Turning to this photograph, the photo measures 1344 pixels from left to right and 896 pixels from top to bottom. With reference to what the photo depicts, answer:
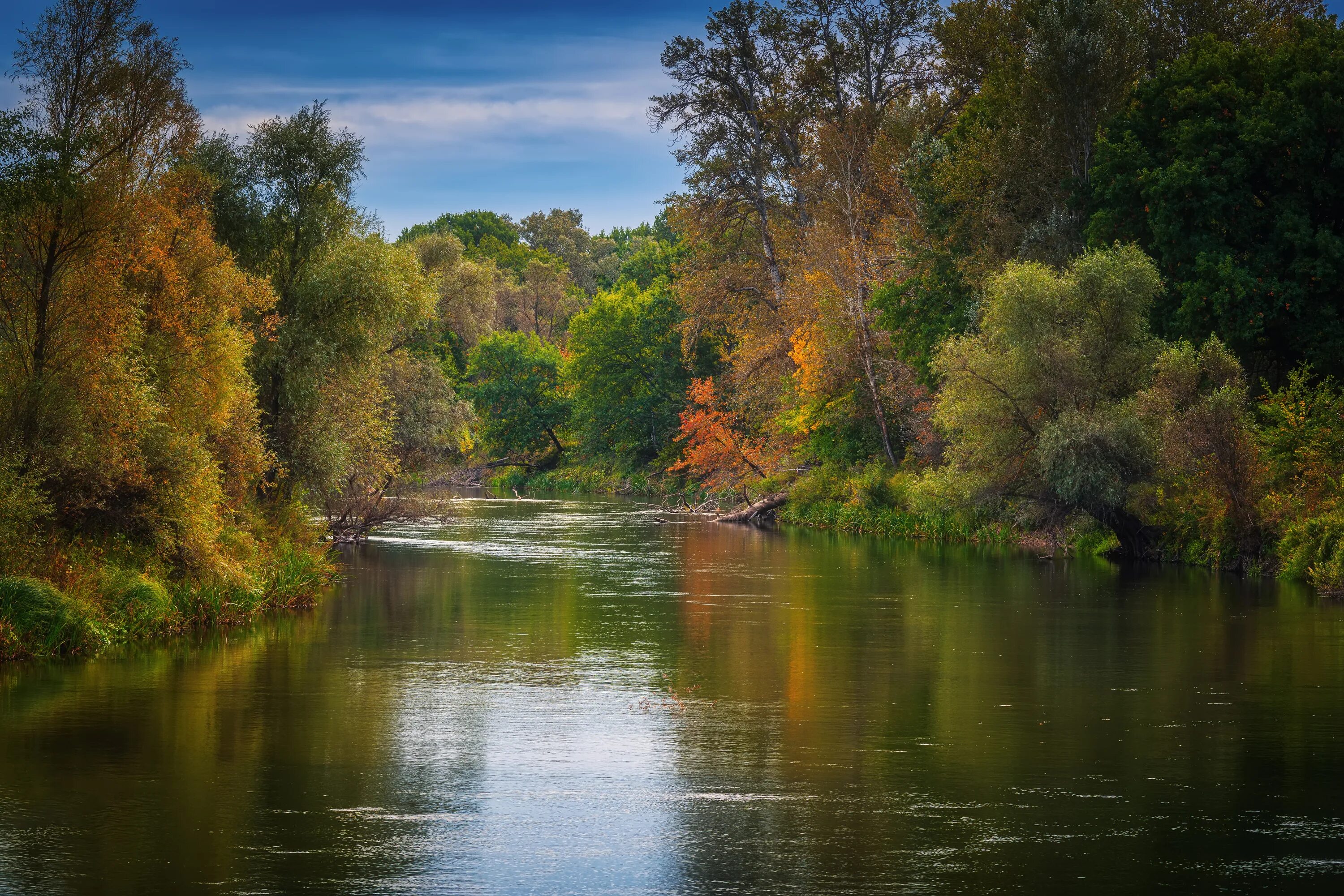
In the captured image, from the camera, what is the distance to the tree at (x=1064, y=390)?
37.0m

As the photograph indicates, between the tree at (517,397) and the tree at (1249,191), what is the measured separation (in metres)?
59.3

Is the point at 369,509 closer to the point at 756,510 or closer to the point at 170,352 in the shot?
the point at 170,352

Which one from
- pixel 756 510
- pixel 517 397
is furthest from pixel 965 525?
pixel 517 397

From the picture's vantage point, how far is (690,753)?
14680mm

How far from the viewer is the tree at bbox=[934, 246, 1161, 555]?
37.0 meters

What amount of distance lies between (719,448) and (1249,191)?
31232 mm

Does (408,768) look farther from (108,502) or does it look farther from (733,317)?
(733,317)

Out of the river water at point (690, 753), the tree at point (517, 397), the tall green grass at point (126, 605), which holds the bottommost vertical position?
the river water at point (690, 753)

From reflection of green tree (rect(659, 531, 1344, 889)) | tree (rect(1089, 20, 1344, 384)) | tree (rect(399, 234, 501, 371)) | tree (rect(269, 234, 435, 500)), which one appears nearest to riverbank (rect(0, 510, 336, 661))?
tree (rect(269, 234, 435, 500))

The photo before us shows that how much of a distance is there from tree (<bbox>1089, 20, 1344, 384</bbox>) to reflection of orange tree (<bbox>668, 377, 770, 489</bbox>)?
2646 centimetres

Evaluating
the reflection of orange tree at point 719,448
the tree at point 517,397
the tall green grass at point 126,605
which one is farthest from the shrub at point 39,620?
the tree at point 517,397

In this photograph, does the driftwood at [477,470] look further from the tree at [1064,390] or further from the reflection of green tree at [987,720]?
the reflection of green tree at [987,720]

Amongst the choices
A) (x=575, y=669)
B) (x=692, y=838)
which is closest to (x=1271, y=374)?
(x=575, y=669)

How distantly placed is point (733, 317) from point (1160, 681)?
158ft
